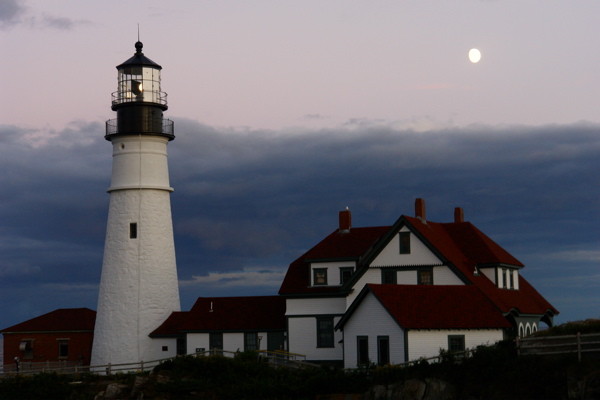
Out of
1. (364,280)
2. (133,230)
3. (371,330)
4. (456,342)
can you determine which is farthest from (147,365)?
(456,342)

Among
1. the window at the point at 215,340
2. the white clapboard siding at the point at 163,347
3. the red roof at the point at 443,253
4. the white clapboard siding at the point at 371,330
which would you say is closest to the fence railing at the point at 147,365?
the window at the point at 215,340

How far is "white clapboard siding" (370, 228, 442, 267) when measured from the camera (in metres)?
40.9

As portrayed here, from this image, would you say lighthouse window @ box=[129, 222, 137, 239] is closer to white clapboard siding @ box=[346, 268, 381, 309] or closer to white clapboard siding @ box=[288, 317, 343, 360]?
white clapboard siding @ box=[288, 317, 343, 360]

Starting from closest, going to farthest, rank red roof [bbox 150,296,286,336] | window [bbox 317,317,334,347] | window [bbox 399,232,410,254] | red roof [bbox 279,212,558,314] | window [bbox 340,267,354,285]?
red roof [bbox 279,212,558,314] → window [bbox 399,232,410,254] → window [bbox 317,317,334,347] → window [bbox 340,267,354,285] → red roof [bbox 150,296,286,336]

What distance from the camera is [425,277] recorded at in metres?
41.1

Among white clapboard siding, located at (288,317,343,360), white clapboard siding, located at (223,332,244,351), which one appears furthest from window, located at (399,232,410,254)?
white clapboard siding, located at (223,332,244,351)

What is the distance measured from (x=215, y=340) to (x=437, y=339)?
1219 cm

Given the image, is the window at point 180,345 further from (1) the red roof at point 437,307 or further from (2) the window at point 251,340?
(1) the red roof at point 437,307

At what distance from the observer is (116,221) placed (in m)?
45.4

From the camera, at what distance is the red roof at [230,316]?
145 ft

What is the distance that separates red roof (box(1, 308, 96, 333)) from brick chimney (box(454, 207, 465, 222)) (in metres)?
20.5

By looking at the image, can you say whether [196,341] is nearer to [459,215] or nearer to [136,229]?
[136,229]

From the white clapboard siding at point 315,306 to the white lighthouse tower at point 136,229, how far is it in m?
6.83

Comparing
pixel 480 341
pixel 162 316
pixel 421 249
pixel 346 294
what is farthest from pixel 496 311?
pixel 162 316
